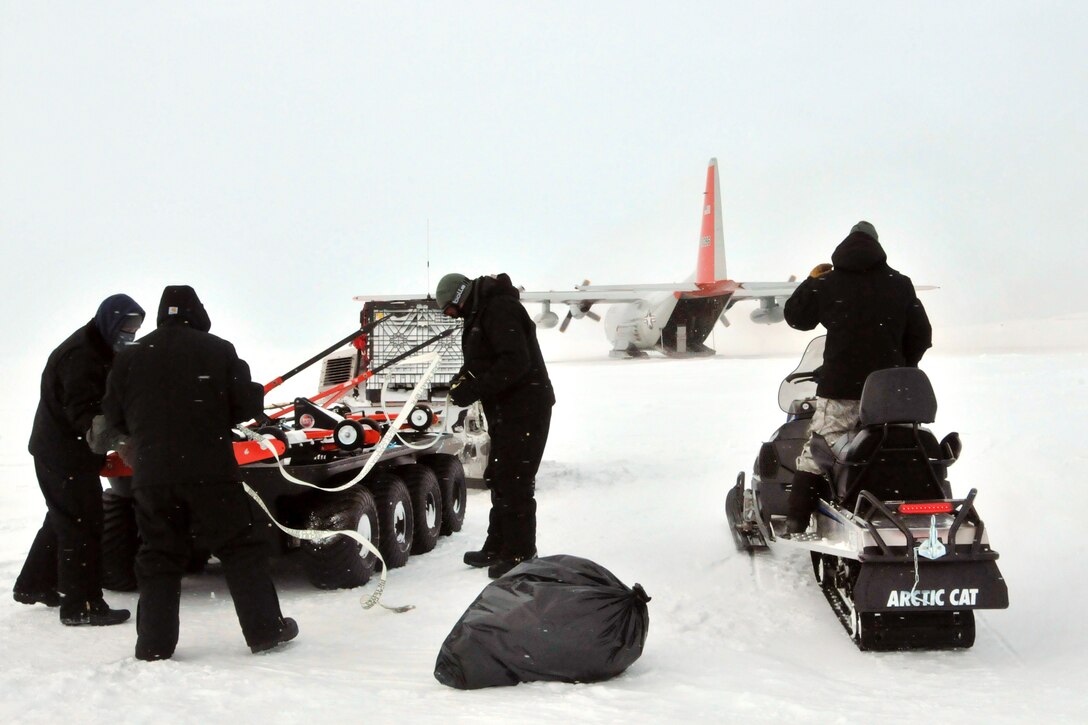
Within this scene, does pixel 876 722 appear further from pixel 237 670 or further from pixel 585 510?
pixel 585 510

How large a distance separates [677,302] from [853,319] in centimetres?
3210

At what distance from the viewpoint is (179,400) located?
424cm

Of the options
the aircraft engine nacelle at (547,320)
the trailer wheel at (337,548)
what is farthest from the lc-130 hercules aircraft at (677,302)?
the trailer wheel at (337,548)

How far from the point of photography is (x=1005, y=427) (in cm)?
1186

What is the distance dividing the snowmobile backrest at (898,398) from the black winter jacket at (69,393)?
3648 millimetres

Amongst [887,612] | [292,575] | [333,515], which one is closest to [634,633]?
[887,612]

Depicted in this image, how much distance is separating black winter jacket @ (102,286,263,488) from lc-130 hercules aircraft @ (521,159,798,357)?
93.5ft

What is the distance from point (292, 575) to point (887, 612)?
3.64 m

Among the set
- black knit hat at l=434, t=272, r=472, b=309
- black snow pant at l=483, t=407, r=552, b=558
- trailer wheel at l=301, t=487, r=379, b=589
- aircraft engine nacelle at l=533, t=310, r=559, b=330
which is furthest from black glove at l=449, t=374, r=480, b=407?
aircraft engine nacelle at l=533, t=310, r=559, b=330

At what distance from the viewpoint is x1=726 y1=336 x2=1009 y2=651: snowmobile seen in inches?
166

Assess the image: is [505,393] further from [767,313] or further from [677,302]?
[677,302]

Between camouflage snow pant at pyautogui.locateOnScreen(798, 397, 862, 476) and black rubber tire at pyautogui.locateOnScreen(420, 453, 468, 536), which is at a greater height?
camouflage snow pant at pyautogui.locateOnScreen(798, 397, 862, 476)

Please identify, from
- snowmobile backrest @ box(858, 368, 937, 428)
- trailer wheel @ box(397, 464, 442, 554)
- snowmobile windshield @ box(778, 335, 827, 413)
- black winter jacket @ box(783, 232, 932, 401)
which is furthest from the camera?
trailer wheel @ box(397, 464, 442, 554)

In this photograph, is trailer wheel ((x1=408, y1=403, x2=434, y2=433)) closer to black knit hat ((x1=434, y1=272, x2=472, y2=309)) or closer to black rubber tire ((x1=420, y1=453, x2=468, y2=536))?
black rubber tire ((x1=420, y1=453, x2=468, y2=536))
